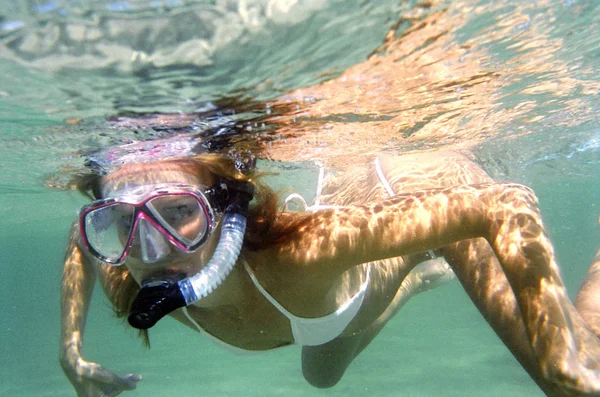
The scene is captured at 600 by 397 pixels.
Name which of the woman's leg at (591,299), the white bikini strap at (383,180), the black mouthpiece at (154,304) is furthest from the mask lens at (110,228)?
the woman's leg at (591,299)

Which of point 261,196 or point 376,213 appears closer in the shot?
point 376,213

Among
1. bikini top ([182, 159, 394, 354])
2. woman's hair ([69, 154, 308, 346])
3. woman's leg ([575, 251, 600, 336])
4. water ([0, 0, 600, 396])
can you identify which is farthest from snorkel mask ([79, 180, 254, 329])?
woman's leg ([575, 251, 600, 336])

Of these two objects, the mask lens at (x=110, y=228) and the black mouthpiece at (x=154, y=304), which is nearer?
the black mouthpiece at (x=154, y=304)

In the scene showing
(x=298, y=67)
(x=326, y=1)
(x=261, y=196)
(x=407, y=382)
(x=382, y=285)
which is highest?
(x=326, y=1)

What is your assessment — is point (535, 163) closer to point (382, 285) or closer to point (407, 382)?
point (407, 382)

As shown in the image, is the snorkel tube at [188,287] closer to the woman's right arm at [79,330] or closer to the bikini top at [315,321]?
the bikini top at [315,321]

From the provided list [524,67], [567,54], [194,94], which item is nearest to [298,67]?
[194,94]

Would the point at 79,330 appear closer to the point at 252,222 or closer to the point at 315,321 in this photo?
the point at 252,222

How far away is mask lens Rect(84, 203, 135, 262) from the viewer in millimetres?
3895

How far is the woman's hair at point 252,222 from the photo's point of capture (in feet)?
12.9

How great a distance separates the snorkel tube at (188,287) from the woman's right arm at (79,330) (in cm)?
206

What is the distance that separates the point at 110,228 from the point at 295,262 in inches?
72.2

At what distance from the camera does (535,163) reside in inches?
853

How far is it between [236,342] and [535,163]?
21.4 m
